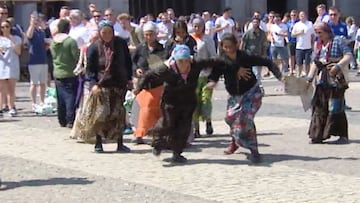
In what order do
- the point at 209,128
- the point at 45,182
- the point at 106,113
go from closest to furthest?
1. the point at 45,182
2. the point at 106,113
3. the point at 209,128

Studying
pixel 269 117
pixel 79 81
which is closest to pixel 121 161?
pixel 79 81

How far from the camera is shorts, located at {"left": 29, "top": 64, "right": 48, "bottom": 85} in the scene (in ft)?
56.5

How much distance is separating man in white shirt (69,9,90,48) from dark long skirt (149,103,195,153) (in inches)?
155

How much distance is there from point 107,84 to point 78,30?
3.43m

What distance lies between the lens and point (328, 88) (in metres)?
12.8

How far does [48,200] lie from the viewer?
9148 millimetres

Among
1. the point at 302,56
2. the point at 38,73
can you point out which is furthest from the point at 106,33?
the point at 302,56

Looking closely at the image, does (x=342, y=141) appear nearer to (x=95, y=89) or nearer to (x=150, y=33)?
(x=150, y=33)

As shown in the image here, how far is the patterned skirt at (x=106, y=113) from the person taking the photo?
39.6 ft

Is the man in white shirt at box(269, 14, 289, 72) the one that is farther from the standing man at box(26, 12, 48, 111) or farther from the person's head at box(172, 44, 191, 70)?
the person's head at box(172, 44, 191, 70)

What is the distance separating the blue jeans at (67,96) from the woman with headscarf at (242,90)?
160 inches

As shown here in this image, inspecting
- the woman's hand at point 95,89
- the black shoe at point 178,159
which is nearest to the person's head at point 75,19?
the woman's hand at point 95,89

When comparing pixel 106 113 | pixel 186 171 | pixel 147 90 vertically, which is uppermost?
pixel 147 90

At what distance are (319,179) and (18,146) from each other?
15.4ft
